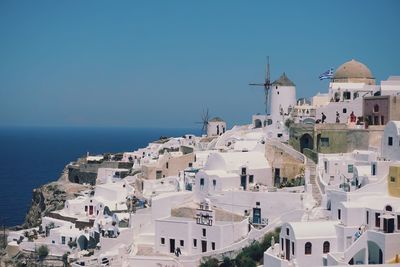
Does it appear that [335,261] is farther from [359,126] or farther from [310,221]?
[359,126]

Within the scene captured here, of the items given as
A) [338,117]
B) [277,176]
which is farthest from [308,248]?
[338,117]

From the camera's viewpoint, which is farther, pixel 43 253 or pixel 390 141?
pixel 43 253

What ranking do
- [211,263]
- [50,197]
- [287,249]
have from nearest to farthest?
[287,249], [211,263], [50,197]

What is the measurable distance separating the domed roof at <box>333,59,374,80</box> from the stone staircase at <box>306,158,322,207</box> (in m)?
10.4

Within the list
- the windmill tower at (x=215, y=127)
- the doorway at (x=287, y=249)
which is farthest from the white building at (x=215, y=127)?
the doorway at (x=287, y=249)

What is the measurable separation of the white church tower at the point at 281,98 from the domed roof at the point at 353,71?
3.32 metres

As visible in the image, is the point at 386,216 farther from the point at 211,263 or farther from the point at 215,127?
the point at 215,127

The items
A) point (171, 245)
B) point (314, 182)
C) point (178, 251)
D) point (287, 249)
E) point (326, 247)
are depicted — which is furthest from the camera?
point (171, 245)

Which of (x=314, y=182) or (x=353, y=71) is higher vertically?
(x=353, y=71)

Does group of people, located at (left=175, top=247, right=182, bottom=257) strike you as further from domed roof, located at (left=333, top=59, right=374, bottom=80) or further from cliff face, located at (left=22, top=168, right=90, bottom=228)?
cliff face, located at (left=22, top=168, right=90, bottom=228)

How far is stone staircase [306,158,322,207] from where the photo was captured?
3650 centimetres

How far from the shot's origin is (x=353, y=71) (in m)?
48.8

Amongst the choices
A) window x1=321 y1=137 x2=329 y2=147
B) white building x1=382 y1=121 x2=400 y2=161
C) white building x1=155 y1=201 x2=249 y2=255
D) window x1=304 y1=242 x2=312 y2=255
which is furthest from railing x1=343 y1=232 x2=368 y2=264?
window x1=321 y1=137 x2=329 y2=147

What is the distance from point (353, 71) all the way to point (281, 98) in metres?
5.48
